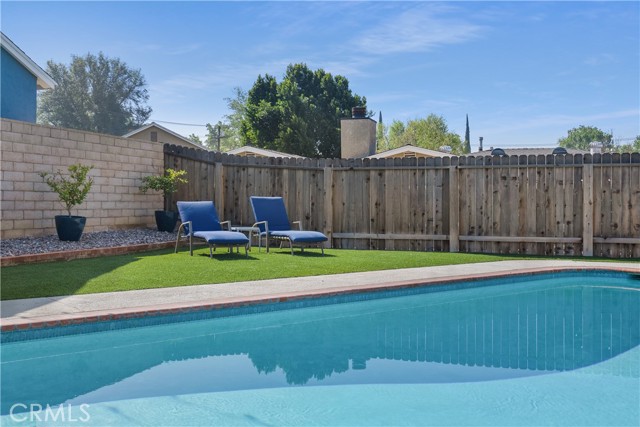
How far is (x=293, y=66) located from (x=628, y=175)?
33.3m

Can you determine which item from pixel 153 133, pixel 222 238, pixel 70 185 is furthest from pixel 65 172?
pixel 153 133

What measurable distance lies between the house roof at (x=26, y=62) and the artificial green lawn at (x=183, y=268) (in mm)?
9165

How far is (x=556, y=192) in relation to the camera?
1041 centimetres

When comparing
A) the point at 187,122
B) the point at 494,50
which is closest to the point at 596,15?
the point at 494,50

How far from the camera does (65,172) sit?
10102 mm

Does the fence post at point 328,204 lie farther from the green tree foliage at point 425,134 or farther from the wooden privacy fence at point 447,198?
the green tree foliage at point 425,134

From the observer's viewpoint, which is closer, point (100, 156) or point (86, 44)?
point (100, 156)

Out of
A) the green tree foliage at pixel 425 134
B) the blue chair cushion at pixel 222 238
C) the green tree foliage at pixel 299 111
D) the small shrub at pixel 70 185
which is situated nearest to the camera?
the blue chair cushion at pixel 222 238

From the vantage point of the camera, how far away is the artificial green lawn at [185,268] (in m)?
6.24

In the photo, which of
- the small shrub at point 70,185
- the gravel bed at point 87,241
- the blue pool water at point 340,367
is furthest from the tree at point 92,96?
the blue pool water at point 340,367

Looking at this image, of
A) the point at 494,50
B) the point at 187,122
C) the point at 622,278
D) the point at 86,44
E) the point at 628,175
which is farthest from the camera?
the point at 187,122

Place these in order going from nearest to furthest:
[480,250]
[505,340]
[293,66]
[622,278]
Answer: [505,340]
[622,278]
[480,250]
[293,66]

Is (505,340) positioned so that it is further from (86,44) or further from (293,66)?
(86,44)

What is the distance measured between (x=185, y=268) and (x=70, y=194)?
310 cm
